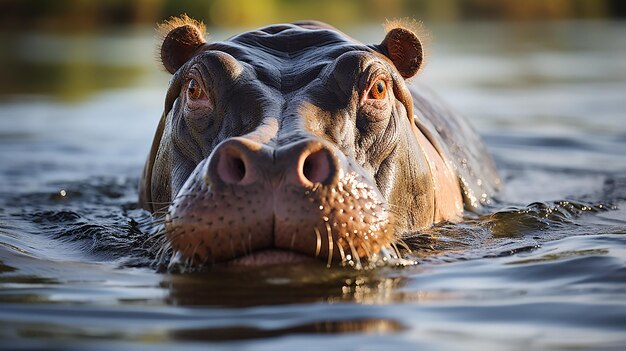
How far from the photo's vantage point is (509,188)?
9.09m

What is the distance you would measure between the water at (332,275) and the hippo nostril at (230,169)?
439 mm

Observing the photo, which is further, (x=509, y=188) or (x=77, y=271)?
(x=509, y=188)

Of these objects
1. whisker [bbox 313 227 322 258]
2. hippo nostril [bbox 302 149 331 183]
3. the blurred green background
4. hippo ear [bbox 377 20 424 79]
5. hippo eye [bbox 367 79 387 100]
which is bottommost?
whisker [bbox 313 227 322 258]

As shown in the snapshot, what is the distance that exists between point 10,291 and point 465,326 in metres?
2.03

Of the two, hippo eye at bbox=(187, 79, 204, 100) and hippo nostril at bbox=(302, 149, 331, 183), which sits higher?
hippo eye at bbox=(187, 79, 204, 100)

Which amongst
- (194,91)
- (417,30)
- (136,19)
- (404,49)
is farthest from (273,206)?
(136,19)

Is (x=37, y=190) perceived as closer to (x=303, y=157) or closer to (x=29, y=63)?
(x=303, y=157)

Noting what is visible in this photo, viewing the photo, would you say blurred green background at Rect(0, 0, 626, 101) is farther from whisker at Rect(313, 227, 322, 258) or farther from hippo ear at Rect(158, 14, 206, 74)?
whisker at Rect(313, 227, 322, 258)

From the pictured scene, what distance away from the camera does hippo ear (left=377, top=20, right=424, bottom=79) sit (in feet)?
20.4

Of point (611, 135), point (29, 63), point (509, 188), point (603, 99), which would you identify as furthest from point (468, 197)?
point (29, 63)

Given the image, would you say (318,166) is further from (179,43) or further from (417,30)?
(417,30)

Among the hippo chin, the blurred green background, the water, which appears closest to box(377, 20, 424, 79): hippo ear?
the hippo chin

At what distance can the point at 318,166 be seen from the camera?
4621 millimetres

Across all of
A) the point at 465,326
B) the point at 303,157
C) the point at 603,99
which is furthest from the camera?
the point at 603,99
